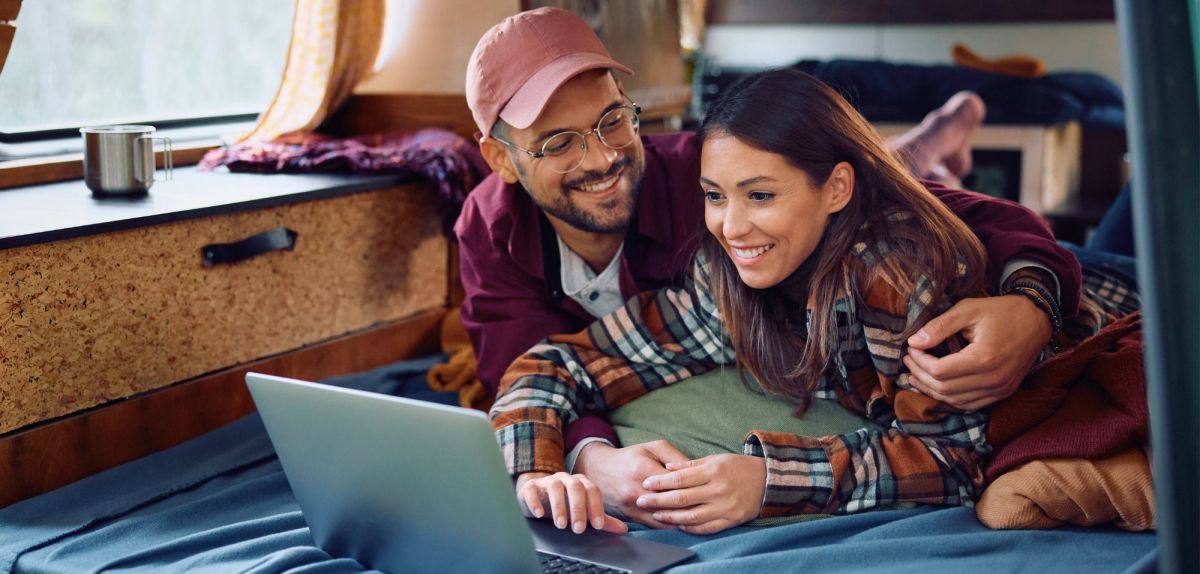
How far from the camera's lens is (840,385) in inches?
58.7

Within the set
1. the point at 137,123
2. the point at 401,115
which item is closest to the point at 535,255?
the point at 401,115

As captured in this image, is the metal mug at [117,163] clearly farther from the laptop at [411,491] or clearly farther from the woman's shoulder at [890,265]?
the woman's shoulder at [890,265]

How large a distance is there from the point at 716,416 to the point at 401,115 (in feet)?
4.29

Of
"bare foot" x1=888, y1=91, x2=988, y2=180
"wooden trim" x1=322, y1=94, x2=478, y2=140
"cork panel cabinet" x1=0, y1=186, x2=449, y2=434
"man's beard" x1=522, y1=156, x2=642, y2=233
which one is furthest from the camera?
"bare foot" x1=888, y1=91, x2=988, y2=180

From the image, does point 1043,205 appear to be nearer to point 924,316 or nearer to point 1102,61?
point 1102,61

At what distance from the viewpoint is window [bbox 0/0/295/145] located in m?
2.21

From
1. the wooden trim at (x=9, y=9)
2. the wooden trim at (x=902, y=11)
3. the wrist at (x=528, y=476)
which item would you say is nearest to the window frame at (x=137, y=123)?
the wooden trim at (x=9, y=9)

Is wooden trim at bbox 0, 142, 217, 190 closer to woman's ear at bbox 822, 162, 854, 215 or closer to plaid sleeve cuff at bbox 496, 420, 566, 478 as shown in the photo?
plaid sleeve cuff at bbox 496, 420, 566, 478

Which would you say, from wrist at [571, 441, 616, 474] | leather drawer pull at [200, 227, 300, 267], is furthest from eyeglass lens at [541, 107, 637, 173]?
leather drawer pull at [200, 227, 300, 267]

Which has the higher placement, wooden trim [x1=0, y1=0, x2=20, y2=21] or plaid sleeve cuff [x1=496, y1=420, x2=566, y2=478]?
wooden trim [x1=0, y1=0, x2=20, y2=21]

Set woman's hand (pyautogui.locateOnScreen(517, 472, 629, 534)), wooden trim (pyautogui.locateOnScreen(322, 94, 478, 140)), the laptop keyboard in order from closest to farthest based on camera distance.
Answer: the laptop keyboard < woman's hand (pyautogui.locateOnScreen(517, 472, 629, 534)) < wooden trim (pyautogui.locateOnScreen(322, 94, 478, 140))

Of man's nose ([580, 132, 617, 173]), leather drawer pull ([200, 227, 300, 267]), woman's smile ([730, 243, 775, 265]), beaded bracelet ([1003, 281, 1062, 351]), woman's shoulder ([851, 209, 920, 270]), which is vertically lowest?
leather drawer pull ([200, 227, 300, 267])

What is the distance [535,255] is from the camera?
1853mm

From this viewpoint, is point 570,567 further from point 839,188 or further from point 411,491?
point 839,188
